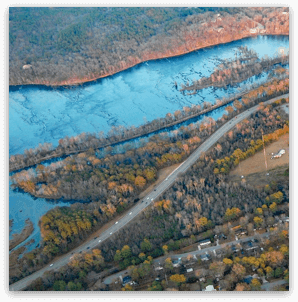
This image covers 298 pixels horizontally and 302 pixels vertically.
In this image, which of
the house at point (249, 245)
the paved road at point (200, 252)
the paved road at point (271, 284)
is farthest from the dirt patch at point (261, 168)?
the paved road at point (271, 284)

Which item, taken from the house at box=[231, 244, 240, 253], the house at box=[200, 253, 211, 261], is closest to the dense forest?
the house at box=[200, 253, 211, 261]

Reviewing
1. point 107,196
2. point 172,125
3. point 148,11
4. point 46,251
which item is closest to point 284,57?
point 172,125

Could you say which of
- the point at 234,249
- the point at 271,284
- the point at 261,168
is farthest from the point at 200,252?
the point at 261,168

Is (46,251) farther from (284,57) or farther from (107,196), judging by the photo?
(284,57)

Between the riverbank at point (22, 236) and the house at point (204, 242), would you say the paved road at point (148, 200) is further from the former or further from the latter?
the house at point (204, 242)

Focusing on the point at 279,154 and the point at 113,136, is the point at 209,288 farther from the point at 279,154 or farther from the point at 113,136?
the point at 113,136

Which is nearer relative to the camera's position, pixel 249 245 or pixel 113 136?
pixel 249 245

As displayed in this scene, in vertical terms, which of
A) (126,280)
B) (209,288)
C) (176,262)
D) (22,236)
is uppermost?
(22,236)
